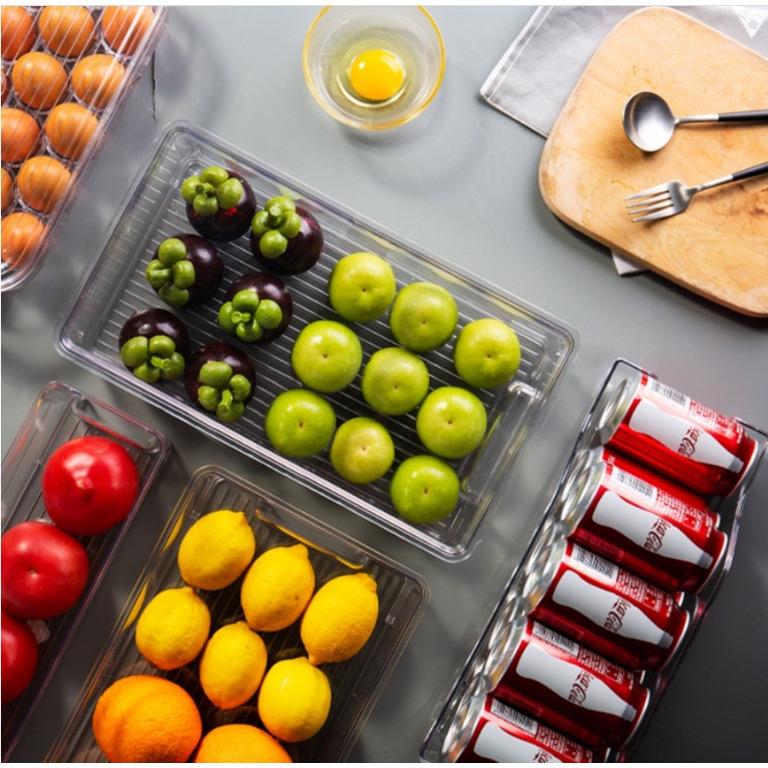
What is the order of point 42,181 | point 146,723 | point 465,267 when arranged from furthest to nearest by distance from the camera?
point 465,267
point 42,181
point 146,723

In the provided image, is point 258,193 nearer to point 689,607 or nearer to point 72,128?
point 72,128

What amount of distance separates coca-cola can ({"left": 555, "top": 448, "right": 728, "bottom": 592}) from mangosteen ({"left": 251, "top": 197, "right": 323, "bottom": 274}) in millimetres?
510

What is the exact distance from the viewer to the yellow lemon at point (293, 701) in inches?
48.2

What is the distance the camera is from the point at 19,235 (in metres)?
1.32

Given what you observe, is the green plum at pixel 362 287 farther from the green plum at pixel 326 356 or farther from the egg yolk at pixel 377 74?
the egg yolk at pixel 377 74

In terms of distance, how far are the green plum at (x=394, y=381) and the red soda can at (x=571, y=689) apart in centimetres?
35

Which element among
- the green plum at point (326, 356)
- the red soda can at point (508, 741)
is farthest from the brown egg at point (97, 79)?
the red soda can at point (508, 741)

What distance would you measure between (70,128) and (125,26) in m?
0.19

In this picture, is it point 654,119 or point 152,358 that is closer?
point 152,358

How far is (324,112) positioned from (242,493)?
0.62m

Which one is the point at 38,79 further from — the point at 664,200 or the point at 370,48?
the point at 664,200

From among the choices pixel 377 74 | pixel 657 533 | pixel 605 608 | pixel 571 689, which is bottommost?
pixel 571 689

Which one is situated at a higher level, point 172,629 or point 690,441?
point 690,441

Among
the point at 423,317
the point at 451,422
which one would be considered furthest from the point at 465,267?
the point at 451,422
